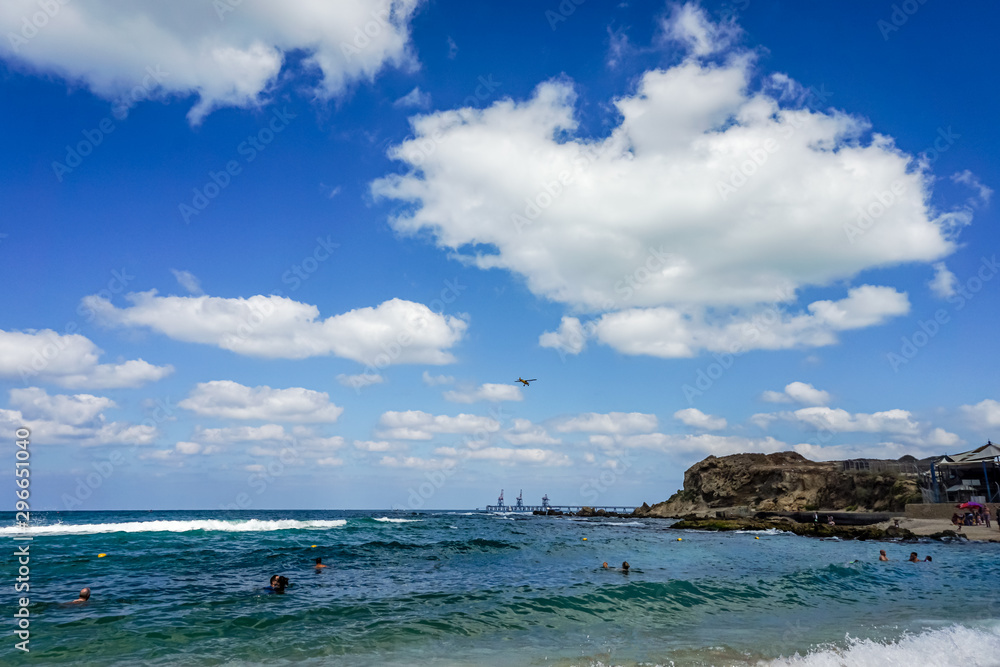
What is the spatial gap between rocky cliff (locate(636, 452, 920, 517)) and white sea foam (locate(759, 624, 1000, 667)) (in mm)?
63399

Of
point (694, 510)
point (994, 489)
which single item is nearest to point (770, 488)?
point (694, 510)

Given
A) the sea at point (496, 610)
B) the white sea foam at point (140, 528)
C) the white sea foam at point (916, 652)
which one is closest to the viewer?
the white sea foam at point (916, 652)

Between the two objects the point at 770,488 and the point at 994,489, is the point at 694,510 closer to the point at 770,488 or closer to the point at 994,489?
the point at 770,488

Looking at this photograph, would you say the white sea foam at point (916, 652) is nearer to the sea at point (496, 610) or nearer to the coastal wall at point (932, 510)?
the sea at point (496, 610)

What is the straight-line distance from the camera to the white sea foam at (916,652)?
38.2 ft

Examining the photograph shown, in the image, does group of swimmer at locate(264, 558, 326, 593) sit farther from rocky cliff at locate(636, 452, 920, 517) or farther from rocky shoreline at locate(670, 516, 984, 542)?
rocky cliff at locate(636, 452, 920, 517)

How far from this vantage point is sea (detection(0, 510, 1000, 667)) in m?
12.3

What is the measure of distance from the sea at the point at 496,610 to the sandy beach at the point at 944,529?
10.6 metres

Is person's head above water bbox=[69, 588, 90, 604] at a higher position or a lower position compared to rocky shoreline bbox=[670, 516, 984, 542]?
higher

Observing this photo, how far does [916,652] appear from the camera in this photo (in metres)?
12.5

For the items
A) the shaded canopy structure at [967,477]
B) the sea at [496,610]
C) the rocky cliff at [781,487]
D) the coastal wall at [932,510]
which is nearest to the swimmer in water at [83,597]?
the sea at [496,610]

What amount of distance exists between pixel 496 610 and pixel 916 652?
10.7 meters

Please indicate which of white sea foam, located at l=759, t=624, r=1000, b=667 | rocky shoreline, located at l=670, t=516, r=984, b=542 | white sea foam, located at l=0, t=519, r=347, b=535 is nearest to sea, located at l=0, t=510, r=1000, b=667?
white sea foam, located at l=759, t=624, r=1000, b=667

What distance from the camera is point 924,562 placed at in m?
29.9
